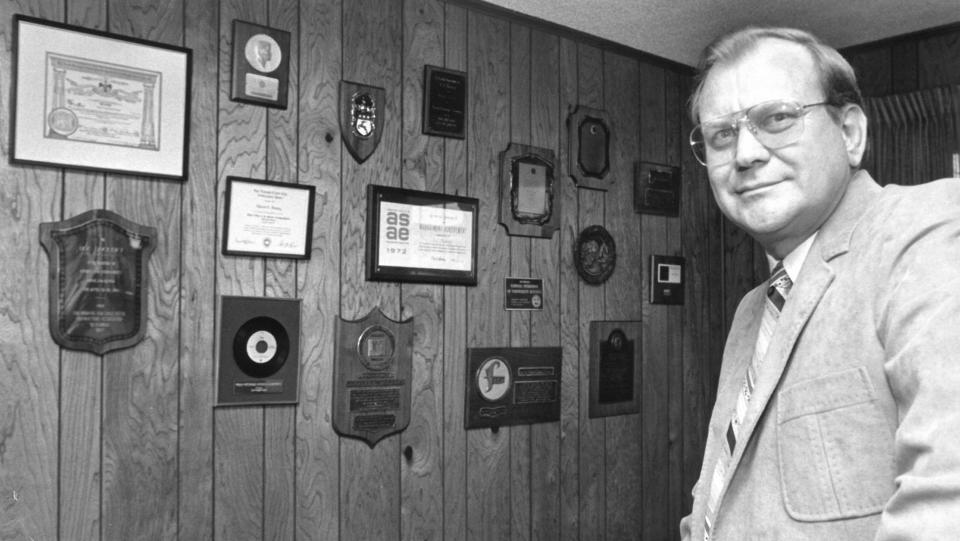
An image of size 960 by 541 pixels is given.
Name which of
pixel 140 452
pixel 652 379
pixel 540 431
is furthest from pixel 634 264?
pixel 140 452

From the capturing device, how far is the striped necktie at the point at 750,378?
1320 millimetres

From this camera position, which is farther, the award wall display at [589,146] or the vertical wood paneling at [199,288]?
the award wall display at [589,146]

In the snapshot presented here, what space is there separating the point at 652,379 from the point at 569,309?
62cm

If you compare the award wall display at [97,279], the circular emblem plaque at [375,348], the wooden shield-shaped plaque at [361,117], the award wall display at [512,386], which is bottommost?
the award wall display at [512,386]

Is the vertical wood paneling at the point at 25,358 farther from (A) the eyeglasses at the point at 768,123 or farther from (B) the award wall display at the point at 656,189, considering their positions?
(B) the award wall display at the point at 656,189

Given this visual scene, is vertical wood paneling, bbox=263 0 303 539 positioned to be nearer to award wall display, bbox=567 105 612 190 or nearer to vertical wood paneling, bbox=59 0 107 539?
vertical wood paneling, bbox=59 0 107 539

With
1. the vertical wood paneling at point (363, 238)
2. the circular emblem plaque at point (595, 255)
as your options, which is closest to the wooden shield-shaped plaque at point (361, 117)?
the vertical wood paneling at point (363, 238)

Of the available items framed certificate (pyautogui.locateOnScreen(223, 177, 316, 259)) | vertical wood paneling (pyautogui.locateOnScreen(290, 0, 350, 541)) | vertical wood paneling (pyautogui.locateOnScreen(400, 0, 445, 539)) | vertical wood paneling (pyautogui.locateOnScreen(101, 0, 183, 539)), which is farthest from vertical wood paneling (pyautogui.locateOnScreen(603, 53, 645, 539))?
vertical wood paneling (pyautogui.locateOnScreen(101, 0, 183, 539))

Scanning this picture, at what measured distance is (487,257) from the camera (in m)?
2.92

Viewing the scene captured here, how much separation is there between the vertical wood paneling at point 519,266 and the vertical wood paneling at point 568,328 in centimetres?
18

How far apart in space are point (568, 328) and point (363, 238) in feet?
3.40

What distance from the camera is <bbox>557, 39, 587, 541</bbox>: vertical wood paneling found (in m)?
3.10

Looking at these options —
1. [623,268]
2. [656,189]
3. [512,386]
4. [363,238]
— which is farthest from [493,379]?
[656,189]

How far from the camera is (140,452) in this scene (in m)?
2.13
